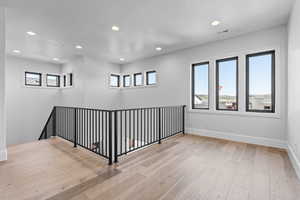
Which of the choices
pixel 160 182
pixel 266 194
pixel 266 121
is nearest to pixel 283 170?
pixel 266 194

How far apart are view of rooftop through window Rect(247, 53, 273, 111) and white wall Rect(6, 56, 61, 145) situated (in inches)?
318

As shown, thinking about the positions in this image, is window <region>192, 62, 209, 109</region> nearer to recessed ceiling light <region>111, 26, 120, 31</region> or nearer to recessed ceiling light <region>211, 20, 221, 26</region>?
recessed ceiling light <region>211, 20, 221, 26</region>

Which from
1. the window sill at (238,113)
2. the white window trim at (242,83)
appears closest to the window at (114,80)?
the white window trim at (242,83)

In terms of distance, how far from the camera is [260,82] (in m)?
3.62

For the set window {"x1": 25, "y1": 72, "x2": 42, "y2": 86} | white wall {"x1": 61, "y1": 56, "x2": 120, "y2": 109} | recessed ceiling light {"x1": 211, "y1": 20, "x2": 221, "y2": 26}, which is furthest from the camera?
window {"x1": 25, "y1": 72, "x2": 42, "y2": 86}

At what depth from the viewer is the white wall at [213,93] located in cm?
330

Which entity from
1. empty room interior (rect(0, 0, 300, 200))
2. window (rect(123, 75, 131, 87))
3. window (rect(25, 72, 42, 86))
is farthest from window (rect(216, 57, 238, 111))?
window (rect(25, 72, 42, 86))

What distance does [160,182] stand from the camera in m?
1.97

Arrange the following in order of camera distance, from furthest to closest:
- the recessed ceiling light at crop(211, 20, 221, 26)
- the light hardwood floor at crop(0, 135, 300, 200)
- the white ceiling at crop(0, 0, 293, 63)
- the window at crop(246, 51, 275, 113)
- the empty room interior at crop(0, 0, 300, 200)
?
the window at crop(246, 51, 275, 113) → the recessed ceiling light at crop(211, 20, 221, 26) → the white ceiling at crop(0, 0, 293, 63) → the empty room interior at crop(0, 0, 300, 200) → the light hardwood floor at crop(0, 135, 300, 200)

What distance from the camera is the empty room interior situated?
200 centimetres

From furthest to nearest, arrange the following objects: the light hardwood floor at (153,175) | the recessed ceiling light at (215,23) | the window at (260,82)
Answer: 1. the window at (260,82)
2. the recessed ceiling light at (215,23)
3. the light hardwood floor at (153,175)

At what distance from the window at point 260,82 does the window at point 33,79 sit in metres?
8.31

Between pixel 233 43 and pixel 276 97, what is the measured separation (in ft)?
5.79

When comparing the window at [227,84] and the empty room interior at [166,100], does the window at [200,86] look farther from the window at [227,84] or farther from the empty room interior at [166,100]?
the window at [227,84]
